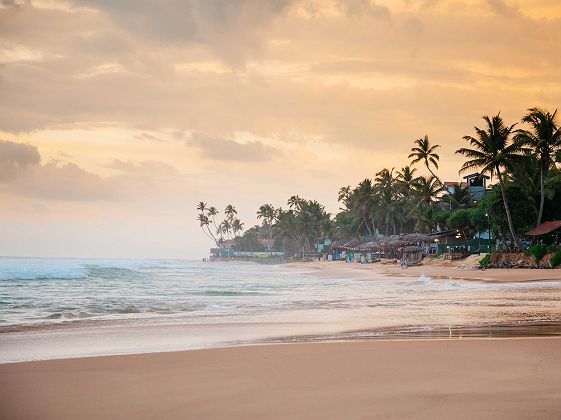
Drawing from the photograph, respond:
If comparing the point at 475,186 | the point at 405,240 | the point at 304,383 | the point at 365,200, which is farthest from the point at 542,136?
the point at 365,200

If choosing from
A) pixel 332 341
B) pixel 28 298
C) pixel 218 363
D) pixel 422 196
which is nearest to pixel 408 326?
pixel 332 341

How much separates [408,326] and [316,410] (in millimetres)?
7217

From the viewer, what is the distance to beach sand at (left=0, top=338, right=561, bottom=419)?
5.41m

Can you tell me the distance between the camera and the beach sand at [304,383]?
541 centimetres

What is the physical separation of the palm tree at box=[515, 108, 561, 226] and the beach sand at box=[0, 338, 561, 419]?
38.1 meters

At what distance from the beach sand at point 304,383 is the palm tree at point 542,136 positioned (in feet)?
125

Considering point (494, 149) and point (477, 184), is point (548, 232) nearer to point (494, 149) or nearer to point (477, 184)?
point (494, 149)

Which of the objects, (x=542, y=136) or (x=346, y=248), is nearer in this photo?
(x=542, y=136)

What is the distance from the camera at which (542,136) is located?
4372cm

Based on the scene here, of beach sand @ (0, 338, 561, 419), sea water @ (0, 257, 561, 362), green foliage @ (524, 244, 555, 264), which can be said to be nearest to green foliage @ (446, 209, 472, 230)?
green foliage @ (524, 244, 555, 264)

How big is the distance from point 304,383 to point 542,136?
139 ft

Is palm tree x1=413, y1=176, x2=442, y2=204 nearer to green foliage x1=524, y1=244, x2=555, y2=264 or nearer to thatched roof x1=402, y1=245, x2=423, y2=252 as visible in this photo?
thatched roof x1=402, y1=245, x2=423, y2=252

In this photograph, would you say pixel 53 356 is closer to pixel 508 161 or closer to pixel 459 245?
pixel 508 161

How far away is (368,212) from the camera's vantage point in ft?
329
